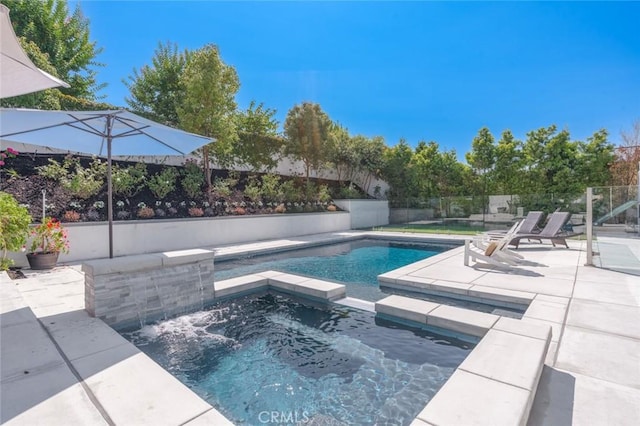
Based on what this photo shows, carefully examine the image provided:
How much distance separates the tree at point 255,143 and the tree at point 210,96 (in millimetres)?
2407

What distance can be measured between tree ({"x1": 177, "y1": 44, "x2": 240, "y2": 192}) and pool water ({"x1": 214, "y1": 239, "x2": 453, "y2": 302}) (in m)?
4.49

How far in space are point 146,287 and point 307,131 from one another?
1154cm

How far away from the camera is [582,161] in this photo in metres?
15.6

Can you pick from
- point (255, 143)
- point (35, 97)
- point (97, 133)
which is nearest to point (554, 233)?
point (97, 133)

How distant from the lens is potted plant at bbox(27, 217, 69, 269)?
6145 millimetres

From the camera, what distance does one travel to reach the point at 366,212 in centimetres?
1680

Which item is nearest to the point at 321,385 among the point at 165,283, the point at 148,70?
the point at 165,283

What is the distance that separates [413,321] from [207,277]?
9.40 feet

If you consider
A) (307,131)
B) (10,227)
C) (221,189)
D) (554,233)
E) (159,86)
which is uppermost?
(159,86)

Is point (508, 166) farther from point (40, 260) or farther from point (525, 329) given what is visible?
point (40, 260)

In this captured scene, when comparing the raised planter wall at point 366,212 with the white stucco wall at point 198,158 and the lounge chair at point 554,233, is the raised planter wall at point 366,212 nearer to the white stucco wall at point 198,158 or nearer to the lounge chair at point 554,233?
the white stucco wall at point 198,158

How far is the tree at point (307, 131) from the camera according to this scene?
14359 millimetres

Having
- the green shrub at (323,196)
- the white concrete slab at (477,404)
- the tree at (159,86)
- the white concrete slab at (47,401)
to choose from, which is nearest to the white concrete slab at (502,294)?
the white concrete slab at (477,404)

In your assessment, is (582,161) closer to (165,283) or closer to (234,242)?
(234,242)
